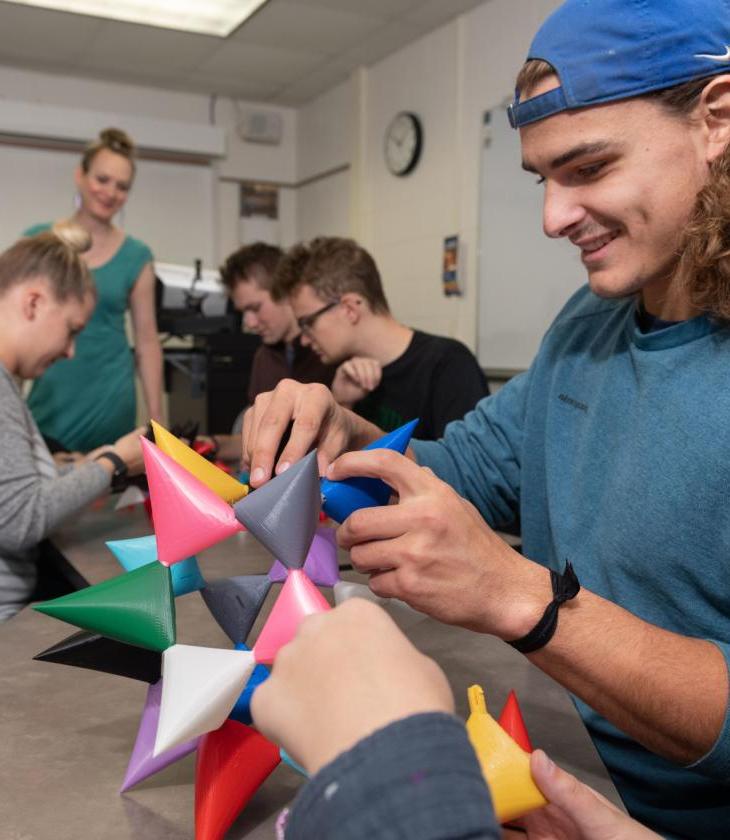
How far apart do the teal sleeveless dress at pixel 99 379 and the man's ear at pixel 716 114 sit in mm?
2310

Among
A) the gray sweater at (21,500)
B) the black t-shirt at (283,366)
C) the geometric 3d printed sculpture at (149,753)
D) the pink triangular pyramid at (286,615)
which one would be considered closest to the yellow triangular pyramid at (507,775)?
the pink triangular pyramid at (286,615)

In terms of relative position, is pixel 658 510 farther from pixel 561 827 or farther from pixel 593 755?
pixel 561 827

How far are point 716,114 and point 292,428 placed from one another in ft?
2.03

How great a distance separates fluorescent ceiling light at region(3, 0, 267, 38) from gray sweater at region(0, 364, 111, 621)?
10.5ft

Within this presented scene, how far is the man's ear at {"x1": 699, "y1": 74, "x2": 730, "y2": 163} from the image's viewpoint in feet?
2.95

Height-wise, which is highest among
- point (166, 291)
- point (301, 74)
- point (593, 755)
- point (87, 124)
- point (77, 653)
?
point (301, 74)

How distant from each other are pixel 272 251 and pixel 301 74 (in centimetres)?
278

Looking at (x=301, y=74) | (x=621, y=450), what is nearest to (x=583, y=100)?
(x=621, y=450)

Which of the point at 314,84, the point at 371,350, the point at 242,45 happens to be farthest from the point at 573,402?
the point at 314,84

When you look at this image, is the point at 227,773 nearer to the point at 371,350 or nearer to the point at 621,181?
the point at 621,181

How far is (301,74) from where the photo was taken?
5266 millimetres

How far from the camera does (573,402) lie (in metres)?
1.15

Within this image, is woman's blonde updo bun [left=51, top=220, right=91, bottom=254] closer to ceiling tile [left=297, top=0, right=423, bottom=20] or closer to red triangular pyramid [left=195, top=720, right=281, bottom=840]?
red triangular pyramid [left=195, top=720, right=281, bottom=840]

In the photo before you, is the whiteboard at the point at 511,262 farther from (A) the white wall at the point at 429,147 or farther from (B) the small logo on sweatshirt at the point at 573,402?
(B) the small logo on sweatshirt at the point at 573,402
